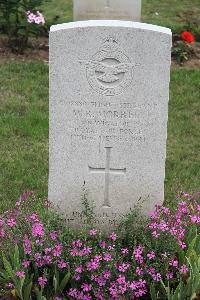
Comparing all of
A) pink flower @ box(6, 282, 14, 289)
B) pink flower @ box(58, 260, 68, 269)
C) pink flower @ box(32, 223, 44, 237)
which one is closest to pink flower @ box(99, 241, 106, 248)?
pink flower @ box(58, 260, 68, 269)

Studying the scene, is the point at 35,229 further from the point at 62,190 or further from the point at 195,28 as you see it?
the point at 195,28

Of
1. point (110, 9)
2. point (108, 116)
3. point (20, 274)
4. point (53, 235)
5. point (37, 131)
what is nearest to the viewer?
point (20, 274)

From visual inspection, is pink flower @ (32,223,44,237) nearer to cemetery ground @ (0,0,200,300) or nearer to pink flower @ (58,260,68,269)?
cemetery ground @ (0,0,200,300)

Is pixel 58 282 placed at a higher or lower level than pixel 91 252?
lower

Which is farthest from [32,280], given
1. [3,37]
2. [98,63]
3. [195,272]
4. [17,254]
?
[3,37]

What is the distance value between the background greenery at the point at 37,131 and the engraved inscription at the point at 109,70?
146 centimetres

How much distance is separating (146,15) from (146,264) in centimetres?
843

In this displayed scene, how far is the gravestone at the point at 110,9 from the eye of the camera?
8.30 meters

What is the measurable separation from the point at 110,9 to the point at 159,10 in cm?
416

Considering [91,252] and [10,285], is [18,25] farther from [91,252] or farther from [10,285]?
[10,285]

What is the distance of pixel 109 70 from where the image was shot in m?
4.19

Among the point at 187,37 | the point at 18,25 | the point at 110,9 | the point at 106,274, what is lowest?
the point at 106,274

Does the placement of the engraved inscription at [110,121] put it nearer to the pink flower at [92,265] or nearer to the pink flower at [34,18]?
the pink flower at [92,265]

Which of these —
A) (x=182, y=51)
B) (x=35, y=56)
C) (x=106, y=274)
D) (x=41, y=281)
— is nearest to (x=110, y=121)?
(x=106, y=274)
